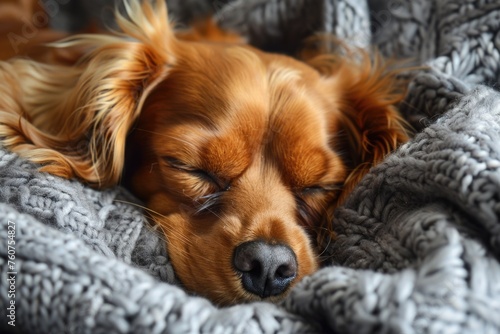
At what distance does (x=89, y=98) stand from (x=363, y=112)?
80 cm

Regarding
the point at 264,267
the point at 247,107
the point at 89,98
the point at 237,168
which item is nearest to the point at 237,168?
the point at 237,168

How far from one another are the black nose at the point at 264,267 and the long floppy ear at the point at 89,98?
17.3 inches

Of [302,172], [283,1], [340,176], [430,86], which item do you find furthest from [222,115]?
[283,1]

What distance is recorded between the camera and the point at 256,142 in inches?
59.5

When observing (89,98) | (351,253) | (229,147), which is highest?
(89,98)

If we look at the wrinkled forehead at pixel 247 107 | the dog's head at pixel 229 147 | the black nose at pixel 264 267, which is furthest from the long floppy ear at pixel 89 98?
the black nose at pixel 264 267

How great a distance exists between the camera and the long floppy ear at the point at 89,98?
58.6 inches

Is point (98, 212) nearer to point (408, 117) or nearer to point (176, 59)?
point (176, 59)

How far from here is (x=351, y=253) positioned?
4.21 ft

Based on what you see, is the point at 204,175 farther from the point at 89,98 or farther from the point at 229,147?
the point at 89,98

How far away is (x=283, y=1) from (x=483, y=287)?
150cm

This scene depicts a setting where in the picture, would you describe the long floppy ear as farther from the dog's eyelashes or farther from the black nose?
the black nose

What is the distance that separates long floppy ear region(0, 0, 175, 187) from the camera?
1488 mm

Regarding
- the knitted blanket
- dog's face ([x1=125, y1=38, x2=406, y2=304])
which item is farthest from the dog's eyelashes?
the knitted blanket
